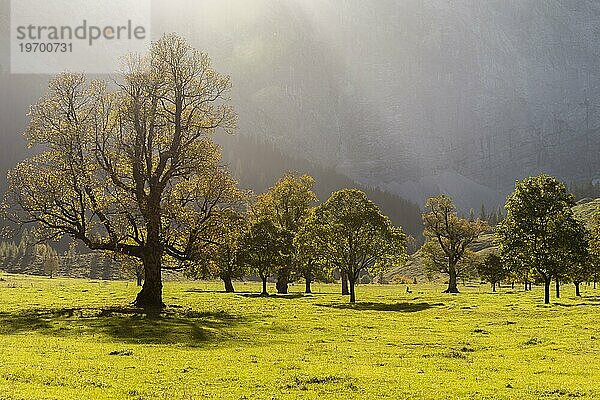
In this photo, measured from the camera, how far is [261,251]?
8944 centimetres

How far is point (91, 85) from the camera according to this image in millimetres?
57031

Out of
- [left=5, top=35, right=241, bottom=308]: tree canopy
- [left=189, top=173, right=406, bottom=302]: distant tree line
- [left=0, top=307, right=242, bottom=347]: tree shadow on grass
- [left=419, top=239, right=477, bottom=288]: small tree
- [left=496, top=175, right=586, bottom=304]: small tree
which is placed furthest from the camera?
[left=419, top=239, right=477, bottom=288]: small tree

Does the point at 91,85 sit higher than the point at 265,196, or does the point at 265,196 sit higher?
the point at 91,85

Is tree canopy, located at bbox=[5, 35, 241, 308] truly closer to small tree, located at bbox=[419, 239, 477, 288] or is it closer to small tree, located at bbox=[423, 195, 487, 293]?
small tree, located at bbox=[423, 195, 487, 293]

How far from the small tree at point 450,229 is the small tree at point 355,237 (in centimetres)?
4648

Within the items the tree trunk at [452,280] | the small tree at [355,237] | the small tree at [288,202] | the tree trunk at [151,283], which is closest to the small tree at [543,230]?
the small tree at [355,237]

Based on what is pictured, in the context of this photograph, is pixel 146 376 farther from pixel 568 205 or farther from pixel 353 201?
pixel 568 205

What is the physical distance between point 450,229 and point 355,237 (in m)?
53.2

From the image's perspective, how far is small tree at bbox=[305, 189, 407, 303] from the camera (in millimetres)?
74062

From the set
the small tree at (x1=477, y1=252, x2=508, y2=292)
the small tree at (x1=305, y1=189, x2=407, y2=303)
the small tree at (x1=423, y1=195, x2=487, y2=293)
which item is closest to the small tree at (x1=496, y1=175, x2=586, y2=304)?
the small tree at (x1=305, y1=189, x2=407, y2=303)

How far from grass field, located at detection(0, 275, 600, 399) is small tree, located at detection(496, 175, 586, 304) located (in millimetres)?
19840

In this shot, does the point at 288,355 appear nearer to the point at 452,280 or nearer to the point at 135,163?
the point at 135,163

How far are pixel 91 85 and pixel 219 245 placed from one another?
20.9 metres

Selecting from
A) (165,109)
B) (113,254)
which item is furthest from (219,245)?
(165,109)
